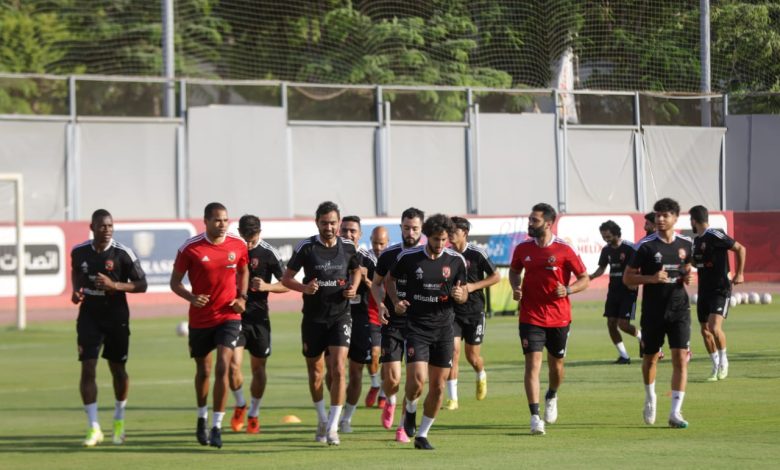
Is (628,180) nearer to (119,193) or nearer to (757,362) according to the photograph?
(119,193)

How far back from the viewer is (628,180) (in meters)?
41.4

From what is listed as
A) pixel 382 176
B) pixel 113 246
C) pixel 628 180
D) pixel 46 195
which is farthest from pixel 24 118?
pixel 113 246

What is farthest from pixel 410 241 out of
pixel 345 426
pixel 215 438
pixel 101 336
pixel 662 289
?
pixel 101 336

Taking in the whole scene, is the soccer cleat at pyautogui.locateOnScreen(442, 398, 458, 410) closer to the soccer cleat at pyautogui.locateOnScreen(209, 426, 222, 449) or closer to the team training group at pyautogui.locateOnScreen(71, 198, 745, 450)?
the team training group at pyautogui.locateOnScreen(71, 198, 745, 450)

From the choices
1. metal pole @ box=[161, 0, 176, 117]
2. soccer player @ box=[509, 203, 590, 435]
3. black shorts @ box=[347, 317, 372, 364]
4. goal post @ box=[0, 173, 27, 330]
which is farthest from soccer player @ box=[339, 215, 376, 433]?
metal pole @ box=[161, 0, 176, 117]

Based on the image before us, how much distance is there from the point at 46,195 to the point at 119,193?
1847mm

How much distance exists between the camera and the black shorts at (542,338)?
14328 mm

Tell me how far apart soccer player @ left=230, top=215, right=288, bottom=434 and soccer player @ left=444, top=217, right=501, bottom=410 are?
7.27 feet

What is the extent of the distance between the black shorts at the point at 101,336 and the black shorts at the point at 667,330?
526 cm

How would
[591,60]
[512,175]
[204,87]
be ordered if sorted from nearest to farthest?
1. [204,87]
2. [512,175]
3. [591,60]

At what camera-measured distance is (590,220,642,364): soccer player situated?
2141cm

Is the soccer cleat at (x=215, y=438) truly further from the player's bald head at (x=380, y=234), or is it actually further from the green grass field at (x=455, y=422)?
the player's bald head at (x=380, y=234)

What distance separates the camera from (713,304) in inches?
747

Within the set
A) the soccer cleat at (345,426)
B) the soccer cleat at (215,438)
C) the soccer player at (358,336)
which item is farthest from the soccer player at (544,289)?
the soccer cleat at (215,438)
